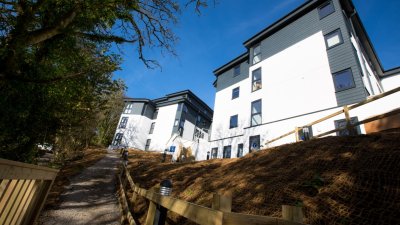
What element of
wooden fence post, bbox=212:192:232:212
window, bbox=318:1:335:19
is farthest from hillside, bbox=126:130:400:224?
window, bbox=318:1:335:19

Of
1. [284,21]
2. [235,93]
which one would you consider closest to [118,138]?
[235,93]

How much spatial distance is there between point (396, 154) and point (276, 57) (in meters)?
15.3

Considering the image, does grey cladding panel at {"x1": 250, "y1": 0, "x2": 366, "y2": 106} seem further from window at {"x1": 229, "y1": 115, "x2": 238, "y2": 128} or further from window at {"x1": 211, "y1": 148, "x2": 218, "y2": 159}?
window at {"x1": 211, "y1": 148, "x2": 218, "y2": 159}

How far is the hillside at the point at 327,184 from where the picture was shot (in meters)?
3.54

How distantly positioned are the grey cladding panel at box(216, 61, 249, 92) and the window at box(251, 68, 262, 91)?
74.5 inches

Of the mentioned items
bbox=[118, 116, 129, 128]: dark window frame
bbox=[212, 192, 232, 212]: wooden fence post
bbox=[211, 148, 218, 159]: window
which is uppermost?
bbox=[118, 116, 129, 128]: dark window frame

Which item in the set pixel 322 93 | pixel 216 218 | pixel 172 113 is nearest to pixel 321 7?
pixel 322 93

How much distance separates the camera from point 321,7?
1666 centimetres

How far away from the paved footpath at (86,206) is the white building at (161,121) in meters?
22.7

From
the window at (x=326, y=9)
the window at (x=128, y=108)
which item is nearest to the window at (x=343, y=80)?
the window at (x=326, y=9)

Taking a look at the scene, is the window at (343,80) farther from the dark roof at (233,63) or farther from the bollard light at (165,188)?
the bollard light at (165,188)

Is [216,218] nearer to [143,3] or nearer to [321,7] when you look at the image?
[143,3]

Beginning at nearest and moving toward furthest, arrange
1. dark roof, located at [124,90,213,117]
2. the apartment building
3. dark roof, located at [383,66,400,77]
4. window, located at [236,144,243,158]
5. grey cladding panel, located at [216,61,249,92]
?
1. the apartment building
2. window, located at [236,144,243,158]
3. dark roof, located at [383,66,400,77]
4. grey cladding panel, located at [216,61,249,92]
5. dark roof, located at [124,90,213,117]

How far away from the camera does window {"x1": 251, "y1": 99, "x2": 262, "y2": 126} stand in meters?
17.5
